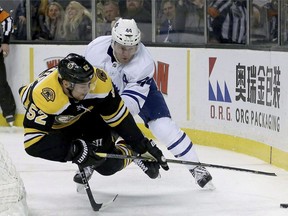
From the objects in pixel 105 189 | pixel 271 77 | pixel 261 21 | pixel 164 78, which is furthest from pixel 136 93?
pixel 164 78

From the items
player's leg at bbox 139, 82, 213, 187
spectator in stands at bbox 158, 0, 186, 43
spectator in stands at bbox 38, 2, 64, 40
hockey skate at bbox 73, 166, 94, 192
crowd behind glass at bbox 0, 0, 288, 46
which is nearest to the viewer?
hockey skate at bbox 73, 166, 94, 192

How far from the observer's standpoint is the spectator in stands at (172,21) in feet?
27.1

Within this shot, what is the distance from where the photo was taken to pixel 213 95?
24.9 feet

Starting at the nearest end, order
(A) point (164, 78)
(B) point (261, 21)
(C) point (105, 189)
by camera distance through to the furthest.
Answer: (C) point (105, 189) < (B) point (261, 21) < (A) point (164, 78)

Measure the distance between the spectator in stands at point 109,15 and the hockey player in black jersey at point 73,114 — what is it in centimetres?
368

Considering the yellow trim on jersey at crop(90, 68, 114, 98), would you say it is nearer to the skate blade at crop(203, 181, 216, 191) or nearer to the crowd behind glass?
the skate blade at crop(203, 181, 216, 191)

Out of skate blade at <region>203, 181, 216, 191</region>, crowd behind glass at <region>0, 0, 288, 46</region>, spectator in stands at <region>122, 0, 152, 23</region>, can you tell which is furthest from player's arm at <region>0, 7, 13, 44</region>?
skate blade at <region>203, 181, 216, 191</region>

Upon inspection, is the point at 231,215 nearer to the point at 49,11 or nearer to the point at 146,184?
the point at 146,184

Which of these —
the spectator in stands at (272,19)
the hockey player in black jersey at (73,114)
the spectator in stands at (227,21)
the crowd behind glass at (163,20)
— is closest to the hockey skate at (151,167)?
the hockey player in black jersey at (73,114)

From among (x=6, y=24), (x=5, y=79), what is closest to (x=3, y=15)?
(x=6, y=24)

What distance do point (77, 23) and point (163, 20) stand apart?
1.02 m

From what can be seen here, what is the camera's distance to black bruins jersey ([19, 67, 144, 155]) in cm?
474

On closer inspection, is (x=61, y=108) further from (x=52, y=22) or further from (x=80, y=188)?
(x=52, y=22)

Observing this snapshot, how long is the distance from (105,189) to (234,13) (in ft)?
7.89
